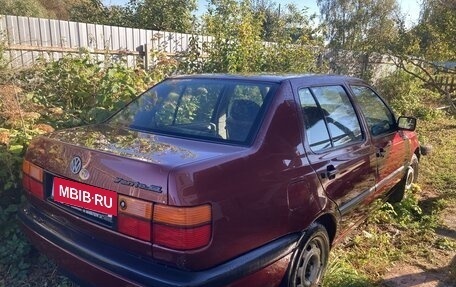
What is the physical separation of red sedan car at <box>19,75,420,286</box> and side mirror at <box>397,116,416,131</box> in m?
0.98


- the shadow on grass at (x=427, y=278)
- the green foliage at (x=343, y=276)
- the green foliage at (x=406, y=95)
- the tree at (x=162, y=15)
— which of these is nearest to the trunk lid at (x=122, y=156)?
the green foliage at (x=343, y=276)

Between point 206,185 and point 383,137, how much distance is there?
7.91ft

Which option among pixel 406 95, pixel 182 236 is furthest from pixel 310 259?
pixel 406 95

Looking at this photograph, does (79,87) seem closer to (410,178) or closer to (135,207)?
(135,207)

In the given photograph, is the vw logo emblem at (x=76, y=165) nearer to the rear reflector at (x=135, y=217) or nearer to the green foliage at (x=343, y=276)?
the rear reflector at (x=135, y=217)

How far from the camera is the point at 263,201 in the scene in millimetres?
2012

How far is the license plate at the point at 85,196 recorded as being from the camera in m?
1.88

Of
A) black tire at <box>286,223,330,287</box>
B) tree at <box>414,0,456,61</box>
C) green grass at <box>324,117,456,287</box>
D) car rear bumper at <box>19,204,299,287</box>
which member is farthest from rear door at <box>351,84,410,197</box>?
tree at <box>414,0,456,61</box>

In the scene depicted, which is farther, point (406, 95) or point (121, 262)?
point (406, 95)

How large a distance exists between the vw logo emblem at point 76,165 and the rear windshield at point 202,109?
628 mm

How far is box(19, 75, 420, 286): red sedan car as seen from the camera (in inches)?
68.9

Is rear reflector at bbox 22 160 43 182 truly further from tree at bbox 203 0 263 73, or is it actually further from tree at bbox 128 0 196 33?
tree at bbox 128 0 196 33

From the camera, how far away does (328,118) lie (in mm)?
2816

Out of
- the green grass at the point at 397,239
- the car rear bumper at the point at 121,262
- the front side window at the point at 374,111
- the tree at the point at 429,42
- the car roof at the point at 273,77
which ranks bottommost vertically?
the green grass at the point at 397,239
